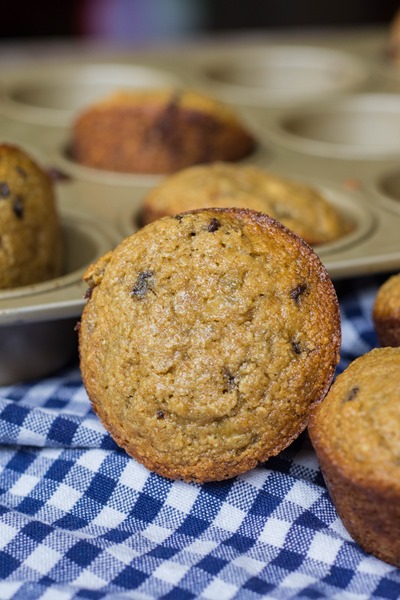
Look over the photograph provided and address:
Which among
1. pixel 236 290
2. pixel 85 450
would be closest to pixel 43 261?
pixel 85 450

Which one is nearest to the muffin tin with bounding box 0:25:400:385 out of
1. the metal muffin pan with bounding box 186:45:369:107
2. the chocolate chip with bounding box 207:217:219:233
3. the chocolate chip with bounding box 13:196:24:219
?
the metal muffin pan with bounding box 186:45:369:107

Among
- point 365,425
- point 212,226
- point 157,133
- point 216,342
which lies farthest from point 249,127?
point 365,425

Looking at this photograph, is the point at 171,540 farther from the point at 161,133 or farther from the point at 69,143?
the point at 69,143

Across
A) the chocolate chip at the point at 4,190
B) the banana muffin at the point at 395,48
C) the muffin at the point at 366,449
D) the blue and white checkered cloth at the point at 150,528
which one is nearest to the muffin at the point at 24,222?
the chocolate chip at the point at 4,190

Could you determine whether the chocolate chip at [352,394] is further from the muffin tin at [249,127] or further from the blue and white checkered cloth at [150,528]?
the muffin tin at [249,127]

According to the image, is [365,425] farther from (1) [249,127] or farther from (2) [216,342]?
(1) [249,127]

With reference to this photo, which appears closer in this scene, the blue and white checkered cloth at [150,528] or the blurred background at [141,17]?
the blue and white checkered cloth at [150,528]
